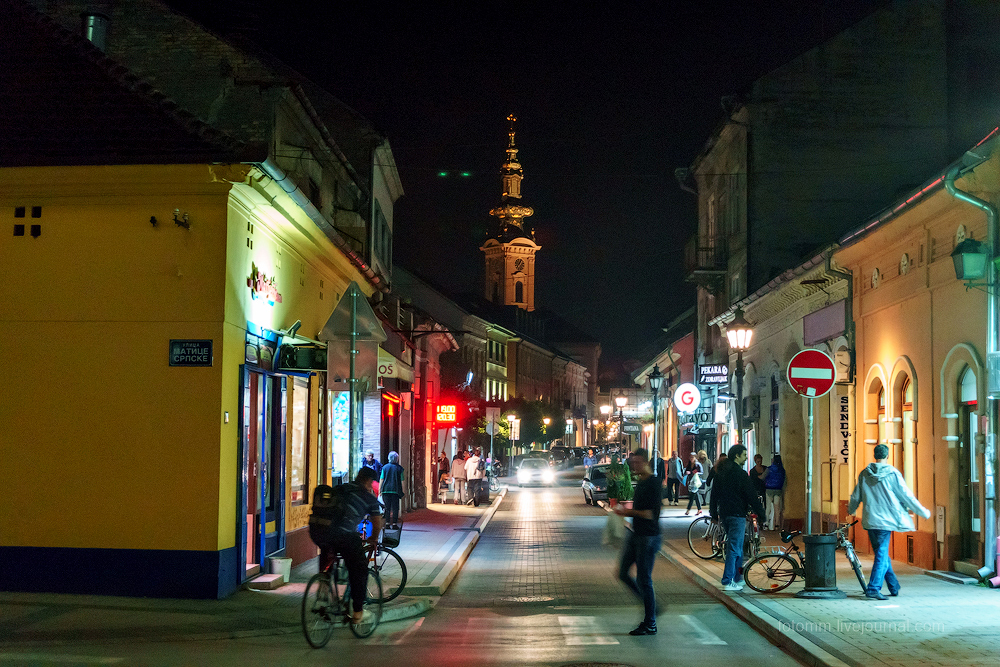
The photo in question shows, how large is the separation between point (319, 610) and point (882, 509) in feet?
22.1

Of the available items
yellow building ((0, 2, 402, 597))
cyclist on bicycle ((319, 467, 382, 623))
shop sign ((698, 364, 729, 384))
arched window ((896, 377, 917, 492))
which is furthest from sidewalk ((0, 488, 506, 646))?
shop sign ((698, 364, 729, 384))

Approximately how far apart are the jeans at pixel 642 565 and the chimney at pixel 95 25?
14.8 metres

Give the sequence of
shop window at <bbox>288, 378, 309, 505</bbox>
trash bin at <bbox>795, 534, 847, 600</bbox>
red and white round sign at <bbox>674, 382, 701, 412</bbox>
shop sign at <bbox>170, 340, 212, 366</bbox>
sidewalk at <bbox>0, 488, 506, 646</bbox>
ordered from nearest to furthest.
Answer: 1. sidewalk at <bbox>0, 488, 506, 646</bbox>
2. shop sign at <bbox>170, 340, 212, 366</bbox>
3. trash bin at <bbox>795, 534, 847, 600</bbox>
4. shop window at <bbox>288, 378, 309, 505</bbox>
5. red and white round sign at <bbox>674, 382, 701, 412</bbox>

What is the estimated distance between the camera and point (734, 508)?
14398 mm

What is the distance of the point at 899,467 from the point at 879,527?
5825 mm

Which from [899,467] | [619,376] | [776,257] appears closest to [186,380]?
[899,467]

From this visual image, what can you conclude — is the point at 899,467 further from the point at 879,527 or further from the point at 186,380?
Result: the point at 186,380

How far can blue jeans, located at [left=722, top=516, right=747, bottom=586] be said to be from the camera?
47.3 feet

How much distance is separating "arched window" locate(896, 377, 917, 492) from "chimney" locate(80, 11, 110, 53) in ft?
51.4

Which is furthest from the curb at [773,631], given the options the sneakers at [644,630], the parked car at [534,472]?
the parked car at [534,472]

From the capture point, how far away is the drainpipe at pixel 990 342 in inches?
567

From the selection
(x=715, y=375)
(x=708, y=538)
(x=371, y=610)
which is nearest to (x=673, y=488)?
(x=715, y=375)

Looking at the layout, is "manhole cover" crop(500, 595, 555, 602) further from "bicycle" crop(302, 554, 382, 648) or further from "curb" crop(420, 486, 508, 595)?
"bicycle" crop(302, 554, 382, 648)

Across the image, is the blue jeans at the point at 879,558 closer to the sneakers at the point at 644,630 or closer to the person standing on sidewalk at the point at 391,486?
the sneakers at the point at 644,630
